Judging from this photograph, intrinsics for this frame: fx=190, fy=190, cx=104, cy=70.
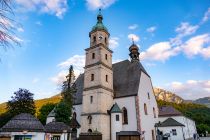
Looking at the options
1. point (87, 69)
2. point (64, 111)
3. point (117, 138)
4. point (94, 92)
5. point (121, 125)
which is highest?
point (87, 69)

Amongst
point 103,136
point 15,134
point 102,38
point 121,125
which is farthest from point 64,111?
point 102,38

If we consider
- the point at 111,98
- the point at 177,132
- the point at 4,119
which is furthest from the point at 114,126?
the point at 4,119

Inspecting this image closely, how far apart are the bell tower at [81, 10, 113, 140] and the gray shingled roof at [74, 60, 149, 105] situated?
1.97 meters

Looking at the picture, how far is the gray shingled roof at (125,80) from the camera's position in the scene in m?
35.4

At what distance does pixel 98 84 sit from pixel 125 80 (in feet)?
20.6

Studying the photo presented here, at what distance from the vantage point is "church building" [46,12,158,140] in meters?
32.4

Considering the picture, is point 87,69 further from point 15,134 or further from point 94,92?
point 15,134

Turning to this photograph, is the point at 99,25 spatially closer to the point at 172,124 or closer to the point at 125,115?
the point at 125,115

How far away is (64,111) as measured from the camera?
33656mm

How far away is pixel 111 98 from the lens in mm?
36188

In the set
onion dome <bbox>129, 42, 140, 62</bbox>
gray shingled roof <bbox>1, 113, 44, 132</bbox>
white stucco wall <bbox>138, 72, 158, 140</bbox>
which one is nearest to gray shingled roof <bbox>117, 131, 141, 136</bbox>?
white stucco wall <bbox>138, 72, 158, 140</bbox>

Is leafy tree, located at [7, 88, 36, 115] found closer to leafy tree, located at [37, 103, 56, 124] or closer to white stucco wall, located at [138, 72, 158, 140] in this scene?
leafy tree, located at [37, 103, 56, 124]

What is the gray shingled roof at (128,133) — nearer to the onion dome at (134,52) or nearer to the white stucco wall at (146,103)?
the white stucco wall at (146,103)

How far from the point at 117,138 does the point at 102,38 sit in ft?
63.7
